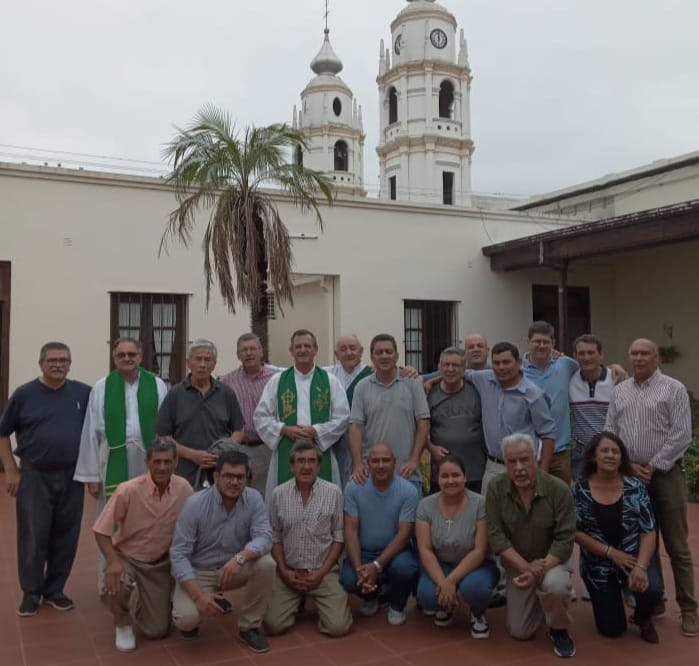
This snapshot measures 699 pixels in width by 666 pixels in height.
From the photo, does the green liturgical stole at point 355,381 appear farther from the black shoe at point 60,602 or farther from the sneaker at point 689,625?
the sneaker at point 689,625

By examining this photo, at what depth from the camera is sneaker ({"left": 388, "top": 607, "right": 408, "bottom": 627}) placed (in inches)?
166

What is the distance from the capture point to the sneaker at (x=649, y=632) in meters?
3.93

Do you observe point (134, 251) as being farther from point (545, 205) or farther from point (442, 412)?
point (545, 205)

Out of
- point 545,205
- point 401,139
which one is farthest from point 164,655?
point 401,139

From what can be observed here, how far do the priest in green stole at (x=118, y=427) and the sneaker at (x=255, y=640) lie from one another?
1.33m

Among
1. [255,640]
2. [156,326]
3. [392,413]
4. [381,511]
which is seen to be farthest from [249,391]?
[156,326]

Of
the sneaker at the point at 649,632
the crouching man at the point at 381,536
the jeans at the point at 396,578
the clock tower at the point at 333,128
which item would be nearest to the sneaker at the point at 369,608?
the crouching man at the point at 381,536

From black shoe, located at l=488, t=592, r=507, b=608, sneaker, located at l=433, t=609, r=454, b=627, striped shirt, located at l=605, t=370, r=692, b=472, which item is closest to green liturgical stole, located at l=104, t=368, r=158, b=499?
sneaker, located at l=433, t=609, r=454, b=627

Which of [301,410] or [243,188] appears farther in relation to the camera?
[243,188]

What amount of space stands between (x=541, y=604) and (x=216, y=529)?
1.80 metres

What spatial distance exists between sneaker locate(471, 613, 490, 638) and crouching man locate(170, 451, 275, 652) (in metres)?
1.15

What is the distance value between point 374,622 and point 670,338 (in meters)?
11.4

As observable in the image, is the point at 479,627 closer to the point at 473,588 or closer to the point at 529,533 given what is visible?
the point at 473,588

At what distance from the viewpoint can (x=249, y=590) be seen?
3982 millimetres
